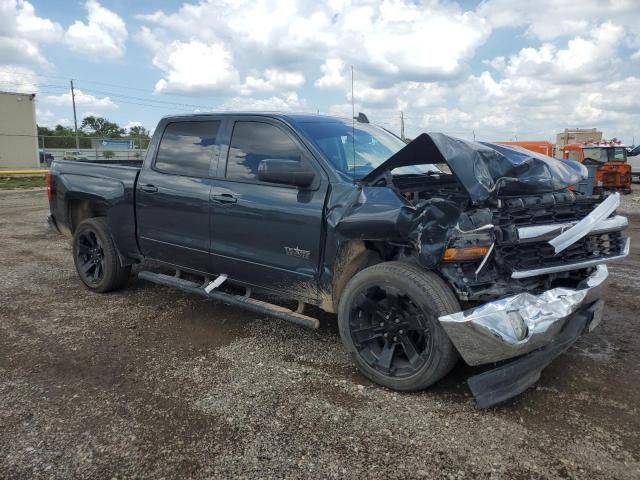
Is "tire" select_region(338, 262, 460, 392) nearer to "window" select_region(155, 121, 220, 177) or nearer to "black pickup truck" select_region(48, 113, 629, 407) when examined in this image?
"black pickup truck" select_region(48, 113, 629, 407)


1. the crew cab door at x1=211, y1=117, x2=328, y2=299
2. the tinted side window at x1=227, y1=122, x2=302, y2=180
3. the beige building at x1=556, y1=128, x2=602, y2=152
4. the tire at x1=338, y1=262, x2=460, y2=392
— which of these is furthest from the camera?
the beige building at x1=556, y1=128, x2=602, y2=152

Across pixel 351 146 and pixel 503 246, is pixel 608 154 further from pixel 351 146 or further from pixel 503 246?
pixel 503 246

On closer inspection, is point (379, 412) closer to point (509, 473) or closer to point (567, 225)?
point (509, 473)

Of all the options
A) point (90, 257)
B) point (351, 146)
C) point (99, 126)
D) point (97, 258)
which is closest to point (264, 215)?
point (351, 146)

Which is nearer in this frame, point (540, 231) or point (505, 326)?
point (505, 326)

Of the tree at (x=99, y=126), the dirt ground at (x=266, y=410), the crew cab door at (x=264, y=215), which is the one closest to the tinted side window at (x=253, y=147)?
the crew cab door at (x=264, y=215)

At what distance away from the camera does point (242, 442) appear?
2.94 metres

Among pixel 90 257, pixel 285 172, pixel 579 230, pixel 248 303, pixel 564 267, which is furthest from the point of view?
pixel 90 257

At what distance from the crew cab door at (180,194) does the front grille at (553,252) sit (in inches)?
96.7

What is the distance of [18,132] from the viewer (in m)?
41.3

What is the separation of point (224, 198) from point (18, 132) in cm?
4390

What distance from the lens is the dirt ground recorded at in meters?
2.74

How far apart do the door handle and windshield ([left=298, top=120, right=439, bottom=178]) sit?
788mm

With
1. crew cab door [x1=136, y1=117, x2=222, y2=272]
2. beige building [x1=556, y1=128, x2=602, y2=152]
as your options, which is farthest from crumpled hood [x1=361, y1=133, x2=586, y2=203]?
beige building [x1=556, y1=128, x2=602, y2=152]
